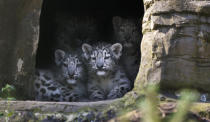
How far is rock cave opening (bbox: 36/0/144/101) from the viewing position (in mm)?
6992

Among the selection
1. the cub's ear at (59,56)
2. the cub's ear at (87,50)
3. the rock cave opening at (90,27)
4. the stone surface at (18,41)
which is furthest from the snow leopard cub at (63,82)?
the stone surface at (18,41)

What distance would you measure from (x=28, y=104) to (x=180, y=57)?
186cm

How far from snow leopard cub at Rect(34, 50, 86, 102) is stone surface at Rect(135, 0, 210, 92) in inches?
79.5

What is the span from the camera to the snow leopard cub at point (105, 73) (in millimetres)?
6094

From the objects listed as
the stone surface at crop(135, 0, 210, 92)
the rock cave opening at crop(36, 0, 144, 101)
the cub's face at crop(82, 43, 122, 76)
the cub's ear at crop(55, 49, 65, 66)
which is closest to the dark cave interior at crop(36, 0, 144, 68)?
the rock cave opening at crop(36, 0, 144, 101)

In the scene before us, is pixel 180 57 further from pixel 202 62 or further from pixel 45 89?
pixel 45 89

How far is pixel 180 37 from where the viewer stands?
443 cm

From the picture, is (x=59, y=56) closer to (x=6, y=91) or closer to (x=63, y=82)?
(x=63, y=82)

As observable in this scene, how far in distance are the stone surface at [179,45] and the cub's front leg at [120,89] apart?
5.16 feet

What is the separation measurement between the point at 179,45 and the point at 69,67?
2418 millimetres

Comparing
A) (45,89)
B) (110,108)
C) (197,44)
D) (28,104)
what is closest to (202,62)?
(197,44)

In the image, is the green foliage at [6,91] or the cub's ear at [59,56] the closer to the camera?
the green foliage at [6,91]

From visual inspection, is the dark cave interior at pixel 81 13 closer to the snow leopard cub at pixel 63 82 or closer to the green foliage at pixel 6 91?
the snow leopard cub at pixel 63 82

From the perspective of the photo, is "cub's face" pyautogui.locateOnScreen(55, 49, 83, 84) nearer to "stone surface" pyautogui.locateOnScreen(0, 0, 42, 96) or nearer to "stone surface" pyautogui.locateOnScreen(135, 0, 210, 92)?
"stone surface" pyautogui.locateOnScreen(0, 0, 42, 96)
